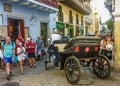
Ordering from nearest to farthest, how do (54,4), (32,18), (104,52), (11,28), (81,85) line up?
1. (81,85)
2. (104,52)
3. (11,28)
4. (32,18)
5. (54,4)

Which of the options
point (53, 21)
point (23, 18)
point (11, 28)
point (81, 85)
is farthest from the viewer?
point (53, 21)

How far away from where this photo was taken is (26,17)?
1526 cm

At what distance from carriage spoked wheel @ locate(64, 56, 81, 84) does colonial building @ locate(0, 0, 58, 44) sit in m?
4.67

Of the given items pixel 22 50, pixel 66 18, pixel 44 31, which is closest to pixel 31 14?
pixel 44 31

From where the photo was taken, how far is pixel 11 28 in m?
13.8

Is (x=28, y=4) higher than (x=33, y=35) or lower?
higher

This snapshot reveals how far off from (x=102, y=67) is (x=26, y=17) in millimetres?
6994

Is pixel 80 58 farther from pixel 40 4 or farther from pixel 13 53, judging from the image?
pixel 40 4

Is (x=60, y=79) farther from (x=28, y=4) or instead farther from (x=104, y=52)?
(x=28, y=4)

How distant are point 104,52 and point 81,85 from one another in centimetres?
454

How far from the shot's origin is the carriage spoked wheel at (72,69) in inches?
338

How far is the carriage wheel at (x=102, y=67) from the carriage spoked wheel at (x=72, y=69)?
1.18 metres

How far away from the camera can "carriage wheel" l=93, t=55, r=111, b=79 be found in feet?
30.8

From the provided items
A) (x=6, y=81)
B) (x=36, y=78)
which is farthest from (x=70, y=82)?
(x=6, y=81)
